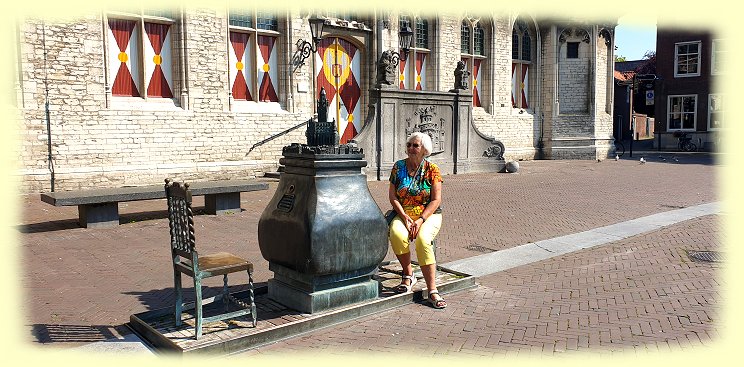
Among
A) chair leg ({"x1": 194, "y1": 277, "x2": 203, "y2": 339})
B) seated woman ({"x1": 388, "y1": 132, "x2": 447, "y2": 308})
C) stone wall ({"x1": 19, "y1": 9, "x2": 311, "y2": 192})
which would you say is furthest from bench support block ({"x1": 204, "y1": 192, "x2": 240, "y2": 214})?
chair leg ({"x1": 194, "y1": 277, "x2": 203, "y2": 339})

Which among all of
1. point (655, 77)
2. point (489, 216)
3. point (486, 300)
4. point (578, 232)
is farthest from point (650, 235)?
point (655, 77)

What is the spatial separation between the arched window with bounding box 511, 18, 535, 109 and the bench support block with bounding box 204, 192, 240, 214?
16.5 meters

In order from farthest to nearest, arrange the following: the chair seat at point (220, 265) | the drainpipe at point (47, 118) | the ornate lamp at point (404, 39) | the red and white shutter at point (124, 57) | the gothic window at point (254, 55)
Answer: the ornate lamp at point (404, 39)
the gothic window at point (254, 55)
the red and white shutter at point (124, 57)
the drainpipe at point (47, 118)
the chair seat at point (220, 265)

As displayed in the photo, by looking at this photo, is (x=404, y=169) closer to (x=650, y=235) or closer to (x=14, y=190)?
(x=650, y=235)

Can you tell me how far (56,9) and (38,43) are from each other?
865 mm

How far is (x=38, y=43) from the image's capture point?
1248cm

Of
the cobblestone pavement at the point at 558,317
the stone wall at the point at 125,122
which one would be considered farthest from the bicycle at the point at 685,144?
the cobblestone pavement at the point at 558,317

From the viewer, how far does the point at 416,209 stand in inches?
228

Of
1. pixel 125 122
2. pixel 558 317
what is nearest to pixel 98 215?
pixel 125 122

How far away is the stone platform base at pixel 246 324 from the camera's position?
4.38 m

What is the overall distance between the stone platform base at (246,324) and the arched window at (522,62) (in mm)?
20353

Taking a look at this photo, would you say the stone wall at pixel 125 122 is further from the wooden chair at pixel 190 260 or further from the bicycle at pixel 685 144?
the bicycle at pixel 685 144

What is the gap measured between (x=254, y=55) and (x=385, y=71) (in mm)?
3532

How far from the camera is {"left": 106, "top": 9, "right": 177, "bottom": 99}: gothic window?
45.6 ft
